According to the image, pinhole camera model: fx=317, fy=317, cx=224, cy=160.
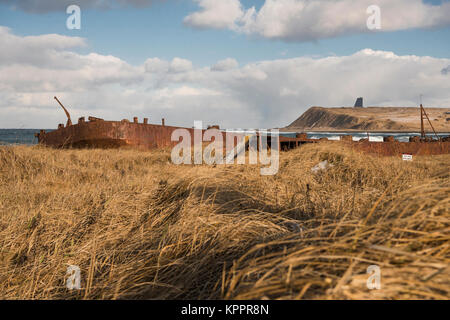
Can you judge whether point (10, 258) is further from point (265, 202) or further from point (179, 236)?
point (265, 202)

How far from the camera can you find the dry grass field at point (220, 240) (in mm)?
1439

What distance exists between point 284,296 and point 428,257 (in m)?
0.66

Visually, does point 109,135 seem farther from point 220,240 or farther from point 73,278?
point 220,240

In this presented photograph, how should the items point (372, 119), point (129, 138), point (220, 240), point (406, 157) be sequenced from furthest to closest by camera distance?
1. point (372, 119)
2. point (129, 138)
3. point (406, 157)
4. point (220, 240)

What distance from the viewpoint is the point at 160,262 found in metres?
2.33

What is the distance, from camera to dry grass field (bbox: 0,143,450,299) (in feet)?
4.72

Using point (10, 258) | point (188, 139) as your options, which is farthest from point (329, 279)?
point (188, 139)

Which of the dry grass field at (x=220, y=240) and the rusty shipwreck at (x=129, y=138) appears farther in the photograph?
the rusty shipwreck at (x=129, y=138)

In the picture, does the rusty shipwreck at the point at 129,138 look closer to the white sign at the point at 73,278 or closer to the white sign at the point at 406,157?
the white sign at the point at 406,157

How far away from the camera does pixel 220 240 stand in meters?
2.34

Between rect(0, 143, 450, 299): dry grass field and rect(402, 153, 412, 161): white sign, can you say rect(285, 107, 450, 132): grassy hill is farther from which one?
rect(0, 143, 450, 299): dry grass field

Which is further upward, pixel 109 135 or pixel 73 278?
pixel 109 135

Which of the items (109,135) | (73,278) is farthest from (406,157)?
(73,278)

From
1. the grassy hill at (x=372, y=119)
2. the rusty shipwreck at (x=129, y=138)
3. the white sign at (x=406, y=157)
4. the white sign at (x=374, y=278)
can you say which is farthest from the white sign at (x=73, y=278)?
the grassy hill at (x=372, y=119)
